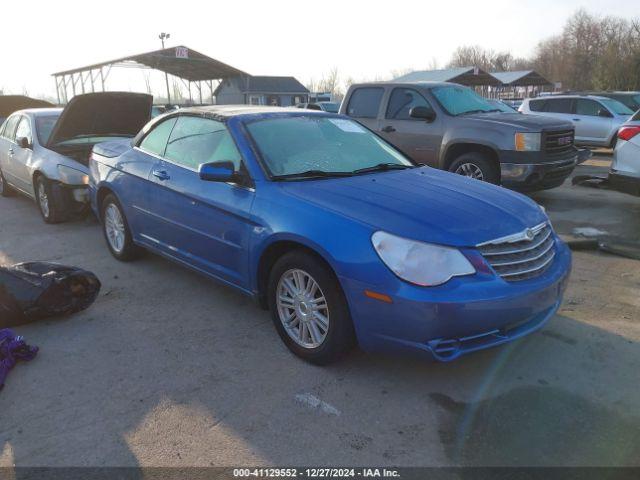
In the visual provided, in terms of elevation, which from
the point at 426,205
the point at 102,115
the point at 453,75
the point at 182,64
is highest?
the point at 182,64

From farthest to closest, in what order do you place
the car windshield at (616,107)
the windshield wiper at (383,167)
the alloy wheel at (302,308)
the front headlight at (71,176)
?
the car windshield at (616,107) → the front headlight at (71,176) → the windshield wiper at (383,167) → the alloy wheel at (302,308)

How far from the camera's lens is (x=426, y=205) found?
3.23 metres

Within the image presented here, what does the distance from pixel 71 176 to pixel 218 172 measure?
4.13 metres

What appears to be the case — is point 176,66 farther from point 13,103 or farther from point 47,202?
point 47,202

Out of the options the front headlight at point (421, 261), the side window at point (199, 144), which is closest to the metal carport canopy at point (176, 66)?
the side window at point (199, 144)

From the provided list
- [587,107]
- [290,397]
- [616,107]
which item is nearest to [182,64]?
[587,107]

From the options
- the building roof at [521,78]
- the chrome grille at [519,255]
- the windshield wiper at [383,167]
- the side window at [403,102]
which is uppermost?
the building roof at [521,78]

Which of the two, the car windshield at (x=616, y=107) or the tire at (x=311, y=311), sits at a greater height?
the car windshield at (x=616, y=107)

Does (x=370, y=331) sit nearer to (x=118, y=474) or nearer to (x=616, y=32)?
(x=118, y=474)

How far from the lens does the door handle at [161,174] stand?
440 centimetres

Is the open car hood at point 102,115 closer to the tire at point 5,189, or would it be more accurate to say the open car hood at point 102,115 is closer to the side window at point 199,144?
the tire at point 5,189

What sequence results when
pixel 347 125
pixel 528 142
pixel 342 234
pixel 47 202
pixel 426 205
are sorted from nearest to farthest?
1. pixel 342 234
2. pixel 426 205
3. pixel 347 125
4. pixel 47 202
5. pixel 528 142

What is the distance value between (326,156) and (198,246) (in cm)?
122

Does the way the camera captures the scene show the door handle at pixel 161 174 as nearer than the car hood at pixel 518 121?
Yes
